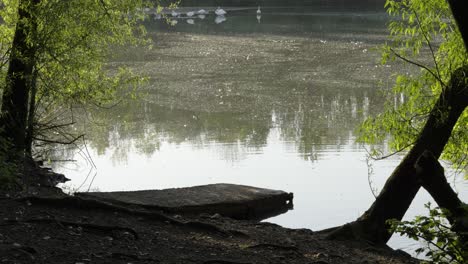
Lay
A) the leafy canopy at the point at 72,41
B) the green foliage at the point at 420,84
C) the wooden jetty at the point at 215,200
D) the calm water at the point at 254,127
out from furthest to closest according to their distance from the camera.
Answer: the calm water at the point at 254,127, the leafy canopy at the point at 72,41, the wooden jetty at the point at 215,200, the green foliage at the point at 420,84

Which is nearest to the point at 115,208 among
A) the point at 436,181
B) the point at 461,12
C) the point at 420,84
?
the point at 436,181

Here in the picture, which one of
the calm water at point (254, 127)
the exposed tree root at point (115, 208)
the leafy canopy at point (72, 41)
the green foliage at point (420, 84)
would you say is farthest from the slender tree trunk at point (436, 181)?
the leafy canopy at point (72, 41)

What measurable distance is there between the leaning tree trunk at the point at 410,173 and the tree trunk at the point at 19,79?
4.78 metres

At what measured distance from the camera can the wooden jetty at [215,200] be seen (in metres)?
10.7

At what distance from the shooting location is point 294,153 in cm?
1666

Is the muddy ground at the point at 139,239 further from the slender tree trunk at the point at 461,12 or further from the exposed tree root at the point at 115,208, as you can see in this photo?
the slender tree trunk at the point at 461,12

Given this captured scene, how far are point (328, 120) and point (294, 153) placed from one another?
3301 millimetres

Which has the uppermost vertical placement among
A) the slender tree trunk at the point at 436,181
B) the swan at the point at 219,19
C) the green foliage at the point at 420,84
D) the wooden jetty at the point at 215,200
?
the swan at the point at 219,19

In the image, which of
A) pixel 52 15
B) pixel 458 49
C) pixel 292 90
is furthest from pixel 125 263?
pixel 292 90

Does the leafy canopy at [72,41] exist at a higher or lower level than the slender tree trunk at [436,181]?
higher

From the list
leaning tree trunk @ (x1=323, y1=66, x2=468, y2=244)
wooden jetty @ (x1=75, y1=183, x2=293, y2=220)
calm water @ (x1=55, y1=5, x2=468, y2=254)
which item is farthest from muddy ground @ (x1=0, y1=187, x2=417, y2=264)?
calm water @ (x1=55, y1=5, x2=468, y2=254)

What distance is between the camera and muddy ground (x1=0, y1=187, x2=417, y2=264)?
6.99m

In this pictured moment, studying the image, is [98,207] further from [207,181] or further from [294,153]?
[294,153]

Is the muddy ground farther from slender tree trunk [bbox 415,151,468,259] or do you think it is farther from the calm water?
the calm water
